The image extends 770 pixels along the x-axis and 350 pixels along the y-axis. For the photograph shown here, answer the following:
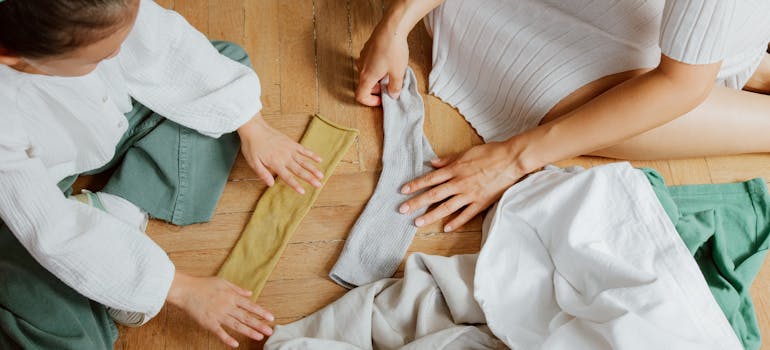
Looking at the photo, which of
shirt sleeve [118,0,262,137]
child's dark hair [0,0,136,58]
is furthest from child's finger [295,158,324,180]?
child's dark hair [0,0,136,58]

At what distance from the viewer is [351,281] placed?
3.50 ft

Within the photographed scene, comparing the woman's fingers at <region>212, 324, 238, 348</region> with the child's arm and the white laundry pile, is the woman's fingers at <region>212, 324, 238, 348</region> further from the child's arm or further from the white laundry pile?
the child's arm

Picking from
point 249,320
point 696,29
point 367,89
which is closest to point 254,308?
point 249,320

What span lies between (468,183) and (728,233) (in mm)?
418

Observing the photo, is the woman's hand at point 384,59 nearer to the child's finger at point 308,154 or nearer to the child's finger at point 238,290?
the child's finger at point 308,154

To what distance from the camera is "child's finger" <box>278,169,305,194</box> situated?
110cm

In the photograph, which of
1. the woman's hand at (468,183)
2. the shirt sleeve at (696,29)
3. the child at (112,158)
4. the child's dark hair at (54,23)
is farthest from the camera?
the woman's hand at (468,183)

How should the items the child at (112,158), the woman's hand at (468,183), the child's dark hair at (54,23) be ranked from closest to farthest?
1. the child's dark hair at (54,23)
2. the child at (112,158)
3. the woman's hand at (468,183)

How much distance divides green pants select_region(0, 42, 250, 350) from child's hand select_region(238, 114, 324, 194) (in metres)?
0.06

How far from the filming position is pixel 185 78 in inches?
40.8

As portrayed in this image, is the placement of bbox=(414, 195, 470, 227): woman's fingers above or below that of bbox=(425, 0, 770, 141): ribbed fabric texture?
below

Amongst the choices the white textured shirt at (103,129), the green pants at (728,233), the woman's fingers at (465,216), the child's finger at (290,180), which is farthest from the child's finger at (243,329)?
the green pants at (728,233)

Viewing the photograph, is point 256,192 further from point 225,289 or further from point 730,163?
point 730,163

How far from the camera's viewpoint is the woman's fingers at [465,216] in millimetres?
1103
